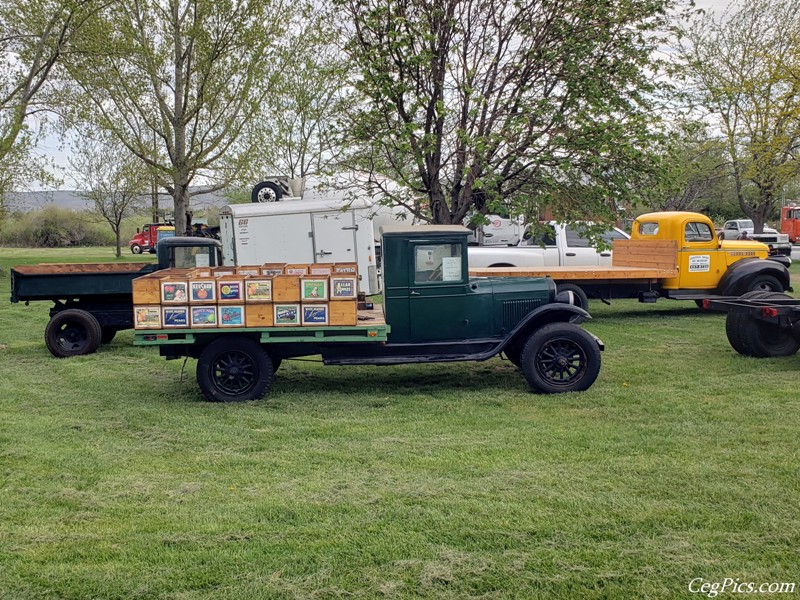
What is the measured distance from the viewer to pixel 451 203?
37.8ft

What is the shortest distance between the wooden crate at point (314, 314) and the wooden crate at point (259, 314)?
32 cm

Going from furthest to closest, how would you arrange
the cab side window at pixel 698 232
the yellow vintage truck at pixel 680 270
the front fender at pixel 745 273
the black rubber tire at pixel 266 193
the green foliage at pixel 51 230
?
the green foliage at pixel 51 230
the black rubber tire at pixel 266 193
the cab side window at pixel 698 232
the front fender at pixel 745 273
the yellow vintage truck at pixel 680 270

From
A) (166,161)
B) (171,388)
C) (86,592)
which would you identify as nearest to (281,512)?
(86,592)

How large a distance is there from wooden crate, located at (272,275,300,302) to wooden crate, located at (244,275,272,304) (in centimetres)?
5

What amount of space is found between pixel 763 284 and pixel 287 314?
31.8ft

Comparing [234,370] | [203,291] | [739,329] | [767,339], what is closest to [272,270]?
[203,291]

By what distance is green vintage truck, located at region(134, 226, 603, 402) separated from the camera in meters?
8.20

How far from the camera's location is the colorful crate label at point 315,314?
26.1 ft

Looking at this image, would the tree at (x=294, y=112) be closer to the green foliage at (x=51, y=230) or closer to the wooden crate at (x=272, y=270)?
the wooden crate at (x=272, y=270)

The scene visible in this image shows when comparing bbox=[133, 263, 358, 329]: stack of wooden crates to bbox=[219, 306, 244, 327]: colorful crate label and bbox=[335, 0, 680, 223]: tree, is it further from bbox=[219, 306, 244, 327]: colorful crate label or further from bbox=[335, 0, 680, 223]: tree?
bbox=[335, 0, 680, 223]: tree

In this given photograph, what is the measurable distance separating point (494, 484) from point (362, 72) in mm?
6781

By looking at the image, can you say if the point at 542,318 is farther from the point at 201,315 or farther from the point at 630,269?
the point at 630,269

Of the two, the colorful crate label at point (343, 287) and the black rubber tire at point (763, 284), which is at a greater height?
the colorful crate label at point (343, 287)

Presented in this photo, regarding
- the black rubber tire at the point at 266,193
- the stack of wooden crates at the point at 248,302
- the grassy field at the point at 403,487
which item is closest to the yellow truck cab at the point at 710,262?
the grassy field at the point at 403,487
